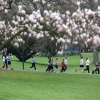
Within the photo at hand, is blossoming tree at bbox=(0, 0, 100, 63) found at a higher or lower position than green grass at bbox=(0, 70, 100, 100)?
higher

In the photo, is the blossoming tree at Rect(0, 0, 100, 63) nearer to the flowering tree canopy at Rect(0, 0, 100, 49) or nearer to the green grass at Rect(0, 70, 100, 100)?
the flowering tree canopy at Rect(0, 0, 100, 49)

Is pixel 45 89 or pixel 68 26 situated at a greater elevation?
pixel 68 26

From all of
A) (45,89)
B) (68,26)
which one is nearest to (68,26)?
(68,26)

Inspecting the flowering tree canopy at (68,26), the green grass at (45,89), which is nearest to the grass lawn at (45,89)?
the green grass at (45,89)

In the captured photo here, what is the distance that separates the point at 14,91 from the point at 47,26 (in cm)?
888

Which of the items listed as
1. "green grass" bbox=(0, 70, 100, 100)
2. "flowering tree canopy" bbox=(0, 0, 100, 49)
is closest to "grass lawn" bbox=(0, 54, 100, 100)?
"green grass" bbox=(0, 70, 100, 100)

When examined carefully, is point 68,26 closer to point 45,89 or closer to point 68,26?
point 68,26

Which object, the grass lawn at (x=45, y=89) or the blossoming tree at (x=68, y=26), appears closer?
the blossoming tree at (x=68, y=26)

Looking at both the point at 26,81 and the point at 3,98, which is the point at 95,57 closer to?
the point at 26,81

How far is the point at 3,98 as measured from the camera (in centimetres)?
1538

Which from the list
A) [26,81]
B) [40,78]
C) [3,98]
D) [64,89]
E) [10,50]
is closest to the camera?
[3,98]

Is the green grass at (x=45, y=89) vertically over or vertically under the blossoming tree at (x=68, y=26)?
under

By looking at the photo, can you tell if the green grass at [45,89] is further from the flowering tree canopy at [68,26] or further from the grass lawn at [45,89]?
the flowering tree canopy at [68,26]

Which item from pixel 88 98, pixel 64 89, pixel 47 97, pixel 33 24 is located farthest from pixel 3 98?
pixel 33 24
